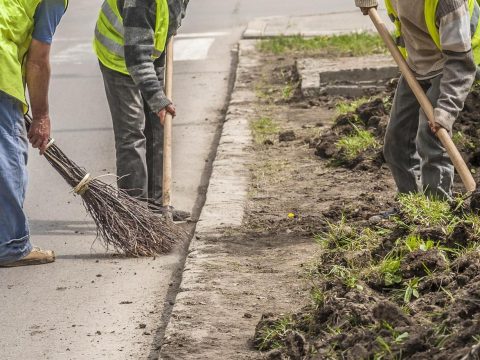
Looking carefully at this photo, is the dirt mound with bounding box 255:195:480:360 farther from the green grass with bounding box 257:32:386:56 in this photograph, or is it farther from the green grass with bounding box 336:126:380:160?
the green grass with bounding box 257:32:386:56

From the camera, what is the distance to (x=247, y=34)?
16750 millimetres

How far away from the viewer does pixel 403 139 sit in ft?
24.0

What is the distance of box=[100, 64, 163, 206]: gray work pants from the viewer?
7914mm

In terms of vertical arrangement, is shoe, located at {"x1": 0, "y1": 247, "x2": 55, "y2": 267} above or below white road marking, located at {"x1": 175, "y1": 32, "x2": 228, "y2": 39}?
above

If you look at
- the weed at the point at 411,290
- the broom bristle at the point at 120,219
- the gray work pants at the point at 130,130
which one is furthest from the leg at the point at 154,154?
the weed at the point at 411,290

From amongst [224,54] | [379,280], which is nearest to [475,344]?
[379,280]

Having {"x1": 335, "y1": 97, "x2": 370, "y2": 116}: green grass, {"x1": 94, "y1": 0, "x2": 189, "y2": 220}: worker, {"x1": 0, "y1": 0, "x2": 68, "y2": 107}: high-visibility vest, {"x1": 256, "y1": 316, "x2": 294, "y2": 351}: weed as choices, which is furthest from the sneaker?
{"x1": 335, "y1": 97, "x2": 370, "y2": 116}: green grass

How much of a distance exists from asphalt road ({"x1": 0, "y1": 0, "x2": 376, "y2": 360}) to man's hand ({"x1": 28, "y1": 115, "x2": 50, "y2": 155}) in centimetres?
74

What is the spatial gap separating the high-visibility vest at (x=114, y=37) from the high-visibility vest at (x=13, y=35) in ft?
3.56

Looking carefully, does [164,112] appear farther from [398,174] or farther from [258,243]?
[398,174]

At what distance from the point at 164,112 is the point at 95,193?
2.19ft

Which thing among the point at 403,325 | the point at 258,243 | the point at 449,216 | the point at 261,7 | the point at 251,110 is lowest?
the point at 261,7

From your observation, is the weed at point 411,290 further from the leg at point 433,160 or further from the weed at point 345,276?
the leg at point 433,160

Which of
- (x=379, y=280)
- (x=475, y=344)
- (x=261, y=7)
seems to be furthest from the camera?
(x=261, y=7)
